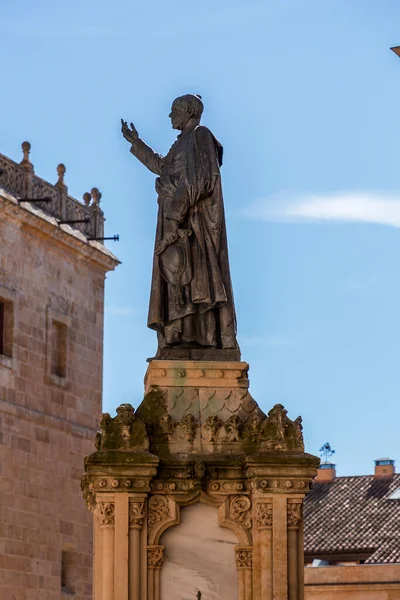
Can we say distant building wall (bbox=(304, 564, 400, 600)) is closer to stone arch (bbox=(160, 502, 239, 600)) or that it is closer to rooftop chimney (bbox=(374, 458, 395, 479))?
rooftop chimney (bbox=(374, 458, 395, 479))

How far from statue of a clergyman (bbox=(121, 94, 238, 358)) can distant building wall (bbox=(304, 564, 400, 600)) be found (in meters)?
28.1

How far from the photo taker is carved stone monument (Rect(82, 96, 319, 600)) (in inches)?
540

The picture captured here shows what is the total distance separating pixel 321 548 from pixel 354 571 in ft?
13.8

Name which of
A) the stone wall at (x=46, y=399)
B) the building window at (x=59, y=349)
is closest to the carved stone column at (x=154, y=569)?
the stone wall at (x=46, y=399)

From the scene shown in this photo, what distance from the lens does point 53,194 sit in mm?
43406

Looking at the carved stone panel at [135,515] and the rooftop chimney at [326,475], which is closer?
the carved stone panel at [135,515]

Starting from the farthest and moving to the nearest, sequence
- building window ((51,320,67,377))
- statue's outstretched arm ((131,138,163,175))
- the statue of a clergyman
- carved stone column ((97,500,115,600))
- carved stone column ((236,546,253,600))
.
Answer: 1. building window ((51,320,67,377))
2. statue's outstretched arm ((131,138,163,175))
3. the statue of a clergyman
4. carved stone column ((236,546,253,600))
5. carved stone column ((97,500,115,600))

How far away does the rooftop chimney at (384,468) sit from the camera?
50.7 metres

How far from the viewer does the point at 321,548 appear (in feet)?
155

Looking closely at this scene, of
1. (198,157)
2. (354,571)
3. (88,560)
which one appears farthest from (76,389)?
(198,157)

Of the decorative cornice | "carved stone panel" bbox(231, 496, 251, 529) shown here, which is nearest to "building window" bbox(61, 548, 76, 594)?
the decorative cornice

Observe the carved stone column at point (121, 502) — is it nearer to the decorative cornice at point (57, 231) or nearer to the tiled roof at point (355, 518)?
the decorative cornice at point (57, 231)

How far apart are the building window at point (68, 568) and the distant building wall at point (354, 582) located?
489cm

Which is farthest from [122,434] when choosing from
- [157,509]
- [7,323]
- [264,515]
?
[7,323]
